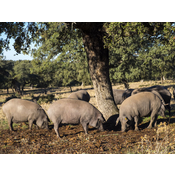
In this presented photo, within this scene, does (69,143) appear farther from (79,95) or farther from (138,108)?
(79,95)

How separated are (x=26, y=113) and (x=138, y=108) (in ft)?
16.7

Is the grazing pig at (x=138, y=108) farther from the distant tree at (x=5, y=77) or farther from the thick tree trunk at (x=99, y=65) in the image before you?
the distant tree at (x=5, y=77)

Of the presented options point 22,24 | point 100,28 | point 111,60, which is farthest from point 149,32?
point 111,60

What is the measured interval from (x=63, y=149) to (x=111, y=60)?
17.5 metres

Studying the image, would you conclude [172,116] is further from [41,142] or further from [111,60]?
[111,60]

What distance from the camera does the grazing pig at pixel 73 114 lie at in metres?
7.31

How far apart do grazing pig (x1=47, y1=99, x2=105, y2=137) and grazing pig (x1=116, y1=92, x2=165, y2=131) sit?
103cm

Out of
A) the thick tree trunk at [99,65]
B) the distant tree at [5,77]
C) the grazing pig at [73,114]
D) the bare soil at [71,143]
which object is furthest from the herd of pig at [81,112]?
the distant tree at [5,77]

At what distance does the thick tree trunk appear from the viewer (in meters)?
9.27

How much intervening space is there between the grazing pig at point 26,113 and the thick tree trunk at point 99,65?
125 inches

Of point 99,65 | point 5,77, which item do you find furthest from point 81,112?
point 5,77

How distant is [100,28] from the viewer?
925 centimetres

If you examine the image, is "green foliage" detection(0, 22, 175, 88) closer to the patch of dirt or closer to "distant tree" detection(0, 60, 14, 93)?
"distant tree" detection(0, 60, 14, 93)

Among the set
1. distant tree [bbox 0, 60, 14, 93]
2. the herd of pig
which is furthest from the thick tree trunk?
distant tree [bbox 0, 60, 14, 93]
